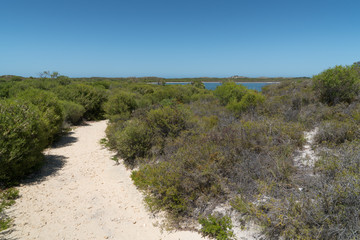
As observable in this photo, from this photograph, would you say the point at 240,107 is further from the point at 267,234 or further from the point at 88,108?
the point at 88,108

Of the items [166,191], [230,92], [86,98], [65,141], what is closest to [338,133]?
[166,191]

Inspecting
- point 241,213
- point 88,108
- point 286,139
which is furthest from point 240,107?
point 88,108

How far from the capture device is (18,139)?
4.71 metres

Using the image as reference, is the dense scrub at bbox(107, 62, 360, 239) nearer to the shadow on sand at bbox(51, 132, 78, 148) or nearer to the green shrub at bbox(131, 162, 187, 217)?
the green shrub at bbox(131, 162, 187, 217)

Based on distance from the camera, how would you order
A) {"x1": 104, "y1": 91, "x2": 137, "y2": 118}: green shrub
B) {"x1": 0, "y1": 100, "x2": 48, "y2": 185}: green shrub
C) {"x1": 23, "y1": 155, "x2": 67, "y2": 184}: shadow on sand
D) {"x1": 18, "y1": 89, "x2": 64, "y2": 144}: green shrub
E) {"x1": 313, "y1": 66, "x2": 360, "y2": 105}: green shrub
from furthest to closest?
{"x1": 104, "y1": 91, "x2": 137, "y2": 118}: green shrub, {"x1": 313, "y1": 66, "x2": 360, "y2": 105}: green shrub, {"x1": 18, "y1": 89, "x2": 64, "y2": 144}: green shrub, {"x1": 23, "y1": 155, "x2": 67, "y2": 184}: shadow on sand, {"x1": 0, "y1": 100, "x2": 48, "y2": 185}: green shrub

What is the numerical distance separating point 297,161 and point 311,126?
7.96 feet

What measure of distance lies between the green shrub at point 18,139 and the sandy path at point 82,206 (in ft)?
1.53

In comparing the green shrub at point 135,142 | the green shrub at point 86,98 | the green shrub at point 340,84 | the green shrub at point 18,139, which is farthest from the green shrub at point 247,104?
the green shrub at point 86,98

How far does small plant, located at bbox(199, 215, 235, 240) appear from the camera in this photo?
3.19 metres

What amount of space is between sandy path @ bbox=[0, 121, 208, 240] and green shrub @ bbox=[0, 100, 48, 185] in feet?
1.53

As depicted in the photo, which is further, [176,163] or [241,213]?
[176,163]

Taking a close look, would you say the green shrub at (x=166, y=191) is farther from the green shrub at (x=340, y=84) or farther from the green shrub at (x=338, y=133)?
the green shrub at (x=340, y=84)

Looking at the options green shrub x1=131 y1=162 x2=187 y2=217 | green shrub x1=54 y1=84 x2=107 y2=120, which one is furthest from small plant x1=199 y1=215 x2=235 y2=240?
green shrub x1=54 y1=84 x2=107 y2=120

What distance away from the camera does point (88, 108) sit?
45.9ft
